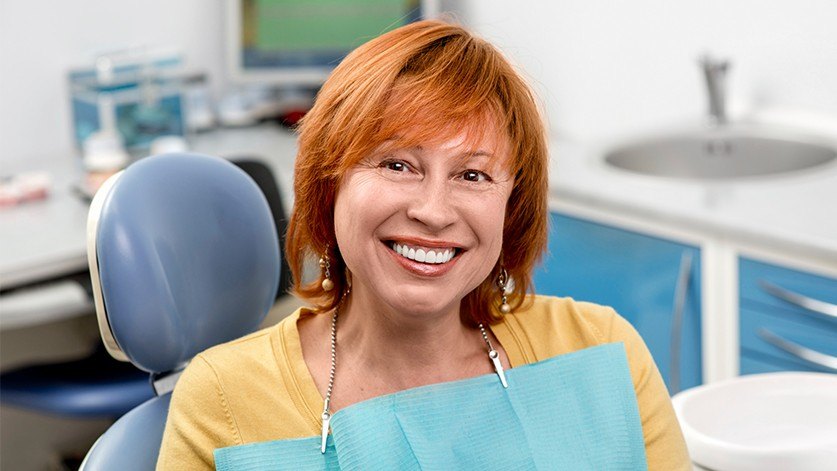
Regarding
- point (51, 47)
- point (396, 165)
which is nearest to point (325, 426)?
point (396, 165)

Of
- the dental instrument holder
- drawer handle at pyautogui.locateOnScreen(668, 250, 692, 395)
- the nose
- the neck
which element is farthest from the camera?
the dental instrument holder

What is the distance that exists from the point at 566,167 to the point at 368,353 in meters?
1.61

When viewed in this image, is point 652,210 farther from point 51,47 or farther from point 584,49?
point 51,47

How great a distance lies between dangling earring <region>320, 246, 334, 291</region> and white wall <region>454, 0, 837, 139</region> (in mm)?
1257

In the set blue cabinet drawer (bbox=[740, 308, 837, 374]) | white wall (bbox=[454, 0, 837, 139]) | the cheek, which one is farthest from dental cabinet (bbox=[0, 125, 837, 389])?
the cheek

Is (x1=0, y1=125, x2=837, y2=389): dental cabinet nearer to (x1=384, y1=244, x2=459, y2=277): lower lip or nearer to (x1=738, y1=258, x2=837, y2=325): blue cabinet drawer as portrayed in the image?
(x1=738, y1=258, x2=837, y2=325): blue cabinet drawer

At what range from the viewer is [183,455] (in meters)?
1.31

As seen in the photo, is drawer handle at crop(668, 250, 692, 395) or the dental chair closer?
the dental chair

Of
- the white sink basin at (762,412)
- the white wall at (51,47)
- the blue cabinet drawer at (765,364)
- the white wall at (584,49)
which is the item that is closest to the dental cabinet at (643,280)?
the blue cabinet drawer at (765,364)

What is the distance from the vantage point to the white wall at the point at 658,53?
280 cm

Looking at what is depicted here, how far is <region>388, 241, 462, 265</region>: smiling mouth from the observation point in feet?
4.22

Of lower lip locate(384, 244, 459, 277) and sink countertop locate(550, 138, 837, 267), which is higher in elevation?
lower lip locate(384, 244, 459, 277)

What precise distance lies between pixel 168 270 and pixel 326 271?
0.20 m

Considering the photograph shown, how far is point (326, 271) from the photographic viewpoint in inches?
57.4
